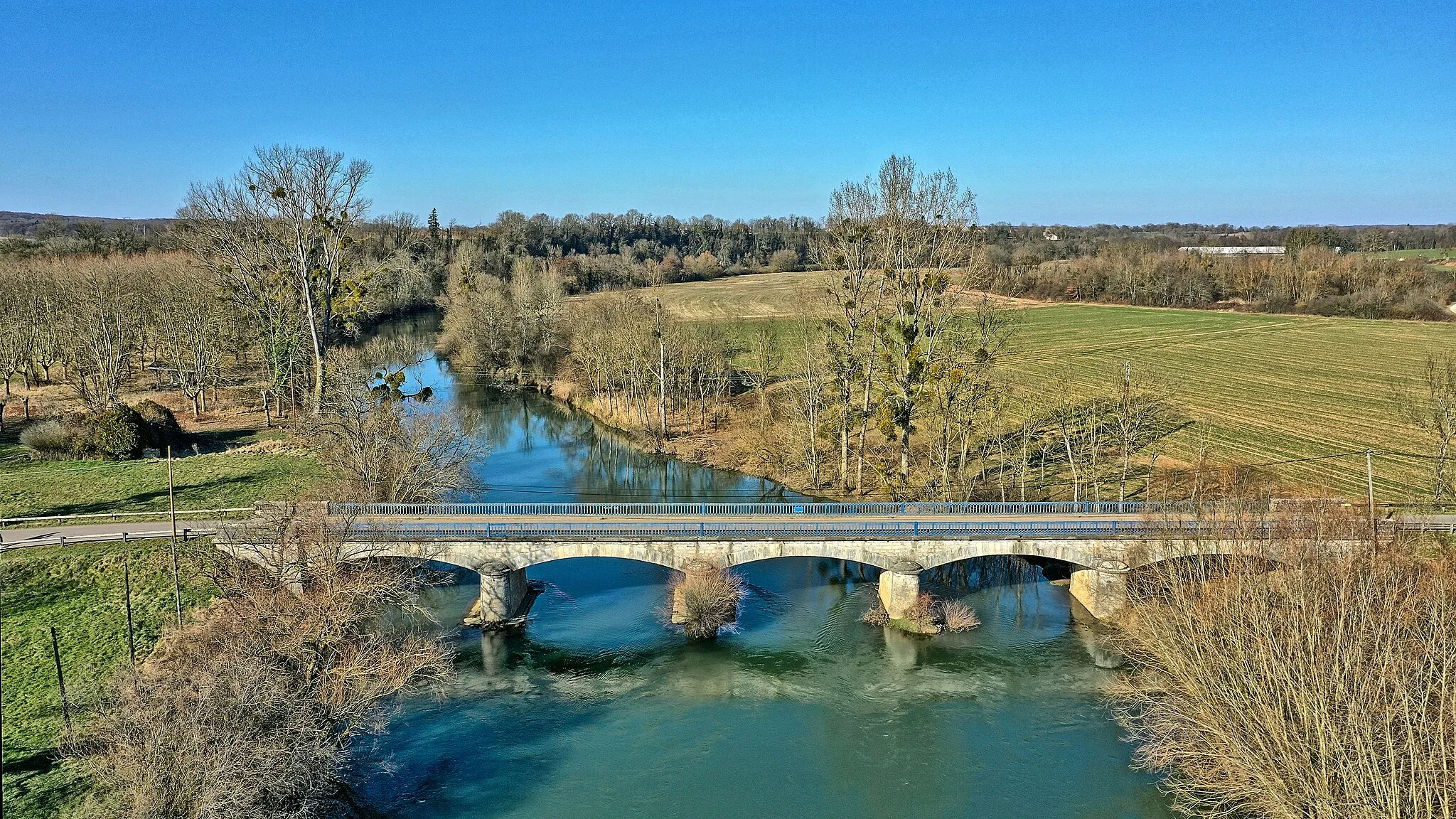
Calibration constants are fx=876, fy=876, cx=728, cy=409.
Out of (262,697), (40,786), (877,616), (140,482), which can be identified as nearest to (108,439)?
(140,482)

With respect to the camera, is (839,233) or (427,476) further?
(839,233)

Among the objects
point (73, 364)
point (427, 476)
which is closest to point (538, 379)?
point (73, 364)

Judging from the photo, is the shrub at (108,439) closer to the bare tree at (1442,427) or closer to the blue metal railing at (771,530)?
the blue metal railing at (771,530)

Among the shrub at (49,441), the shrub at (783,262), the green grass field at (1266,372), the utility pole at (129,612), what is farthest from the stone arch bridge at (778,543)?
the shrub at (783,262)

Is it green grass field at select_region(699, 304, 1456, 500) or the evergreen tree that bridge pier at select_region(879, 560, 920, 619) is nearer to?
green grass field at select_region(699, 304, 1456, 500)

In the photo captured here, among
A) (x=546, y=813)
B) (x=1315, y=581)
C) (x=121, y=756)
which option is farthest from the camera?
(x=546, y=813)

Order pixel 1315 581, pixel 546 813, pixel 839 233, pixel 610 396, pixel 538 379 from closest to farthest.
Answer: pixel 1315 581 → pixel 546 813 → pixel 839 233 → pixel 610 396 → pixel 538 379

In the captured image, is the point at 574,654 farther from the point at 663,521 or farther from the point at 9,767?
the point at 9,767
